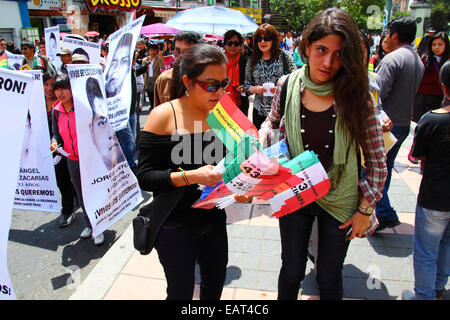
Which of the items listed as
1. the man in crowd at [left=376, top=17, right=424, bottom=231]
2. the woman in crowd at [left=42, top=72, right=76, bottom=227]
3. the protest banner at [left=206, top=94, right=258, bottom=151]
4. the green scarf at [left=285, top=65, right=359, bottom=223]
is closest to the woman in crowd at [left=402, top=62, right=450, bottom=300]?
the green scarf at [left=285, top=65, right=359, bottom=223]

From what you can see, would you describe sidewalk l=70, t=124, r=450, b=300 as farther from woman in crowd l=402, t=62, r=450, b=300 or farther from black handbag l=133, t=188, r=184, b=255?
black handbag l=133, t=188, r=184, b=255

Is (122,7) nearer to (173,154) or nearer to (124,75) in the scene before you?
(124,75)

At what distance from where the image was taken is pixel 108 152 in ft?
11.2

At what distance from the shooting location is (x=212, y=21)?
6801mm

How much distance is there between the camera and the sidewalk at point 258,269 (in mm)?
2691

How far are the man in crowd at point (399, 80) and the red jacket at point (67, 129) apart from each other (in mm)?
3017

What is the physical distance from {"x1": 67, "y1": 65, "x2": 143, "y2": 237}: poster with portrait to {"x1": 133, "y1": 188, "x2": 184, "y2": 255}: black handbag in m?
1.47

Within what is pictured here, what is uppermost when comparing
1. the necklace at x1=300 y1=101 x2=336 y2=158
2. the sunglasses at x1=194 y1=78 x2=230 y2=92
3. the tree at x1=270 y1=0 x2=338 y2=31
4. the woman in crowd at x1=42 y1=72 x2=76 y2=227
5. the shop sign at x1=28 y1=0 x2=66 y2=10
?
the tree at x1=270 y1=0 x2=338 y2=31

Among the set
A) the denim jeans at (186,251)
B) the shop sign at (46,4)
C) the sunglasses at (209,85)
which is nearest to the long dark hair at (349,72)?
the sunglasses at (209,85)

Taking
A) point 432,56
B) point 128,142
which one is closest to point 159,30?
point 128,142

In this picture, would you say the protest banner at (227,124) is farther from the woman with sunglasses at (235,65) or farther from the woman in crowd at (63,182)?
the woman in crowd at (63,182)

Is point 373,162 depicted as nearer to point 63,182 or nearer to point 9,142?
point 9,142

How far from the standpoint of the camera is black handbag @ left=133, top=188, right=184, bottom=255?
181 centimetres
